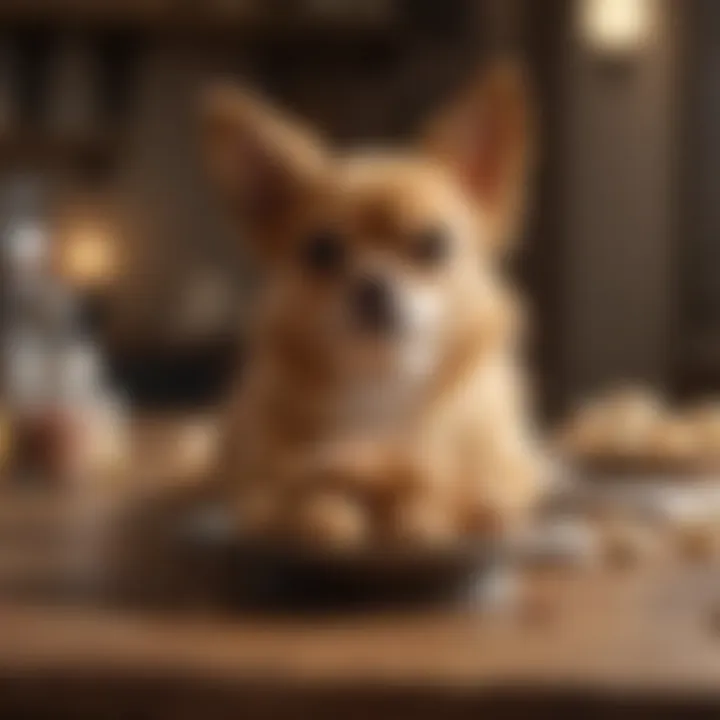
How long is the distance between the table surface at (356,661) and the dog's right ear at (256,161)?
23 centimetres

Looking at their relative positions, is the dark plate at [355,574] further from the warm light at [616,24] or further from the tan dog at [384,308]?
the warm light at [616,24]

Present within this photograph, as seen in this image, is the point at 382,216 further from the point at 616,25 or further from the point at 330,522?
the point at 616,25

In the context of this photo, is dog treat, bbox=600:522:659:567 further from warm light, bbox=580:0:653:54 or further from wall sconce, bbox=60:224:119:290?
warm light, bbox=580:0:653:54

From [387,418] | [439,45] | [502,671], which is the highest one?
[439,45]

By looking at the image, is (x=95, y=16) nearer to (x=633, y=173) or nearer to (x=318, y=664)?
(x=633, y=173)

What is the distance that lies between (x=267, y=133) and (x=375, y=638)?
0.97 feet

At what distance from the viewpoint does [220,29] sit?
2783 mm

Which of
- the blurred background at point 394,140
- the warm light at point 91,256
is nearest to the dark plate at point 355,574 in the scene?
the warm light at point 91,256

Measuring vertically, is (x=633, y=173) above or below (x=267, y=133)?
above

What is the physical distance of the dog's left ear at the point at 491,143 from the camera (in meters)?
0.69

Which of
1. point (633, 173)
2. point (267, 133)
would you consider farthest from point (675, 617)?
point (633, 173)

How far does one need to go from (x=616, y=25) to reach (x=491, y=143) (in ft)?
7.17

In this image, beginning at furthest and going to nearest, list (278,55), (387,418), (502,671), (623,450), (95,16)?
(278,55)
(95,16)
(623,450)
(387,418)
(502,671)

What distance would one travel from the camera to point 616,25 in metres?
2.74
